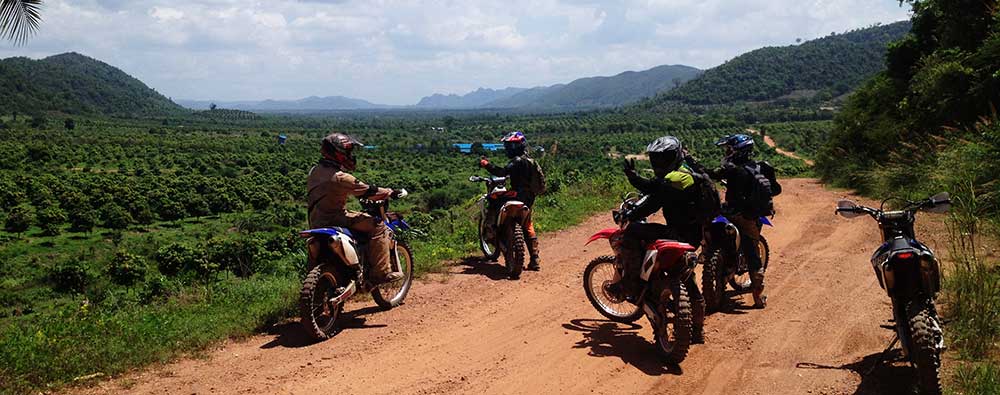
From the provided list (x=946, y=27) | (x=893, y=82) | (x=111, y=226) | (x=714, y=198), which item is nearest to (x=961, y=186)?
(x=714, y=198)

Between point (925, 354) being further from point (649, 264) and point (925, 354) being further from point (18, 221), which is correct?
point (18, 221)

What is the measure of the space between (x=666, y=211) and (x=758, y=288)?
65.3 inches

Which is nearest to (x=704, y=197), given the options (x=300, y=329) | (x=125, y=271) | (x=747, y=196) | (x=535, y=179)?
(x=747, y=196)

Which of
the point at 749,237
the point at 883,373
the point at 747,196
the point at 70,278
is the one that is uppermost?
the point at 747,196

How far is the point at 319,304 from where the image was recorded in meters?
5.64

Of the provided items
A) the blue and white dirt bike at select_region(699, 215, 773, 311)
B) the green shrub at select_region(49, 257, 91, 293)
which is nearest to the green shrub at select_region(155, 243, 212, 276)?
the green shrub at select_region(49, 257, 91, 293)

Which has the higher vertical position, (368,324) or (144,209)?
(368,324)

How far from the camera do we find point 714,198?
217 inches

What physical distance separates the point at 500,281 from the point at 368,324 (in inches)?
78.4

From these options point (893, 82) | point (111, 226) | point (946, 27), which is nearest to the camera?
point (946, 27)

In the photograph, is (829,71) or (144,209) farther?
(829,71)

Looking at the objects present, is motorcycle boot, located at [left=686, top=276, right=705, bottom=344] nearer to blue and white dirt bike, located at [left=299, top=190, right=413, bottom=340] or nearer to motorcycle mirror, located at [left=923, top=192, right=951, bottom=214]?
motorcycle mirror, located at [left=923, top=192, right=951, bottom=214]

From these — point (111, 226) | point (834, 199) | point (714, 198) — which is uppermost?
point (714, 198)

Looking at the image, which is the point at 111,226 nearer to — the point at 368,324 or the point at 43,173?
the point at 43,173
